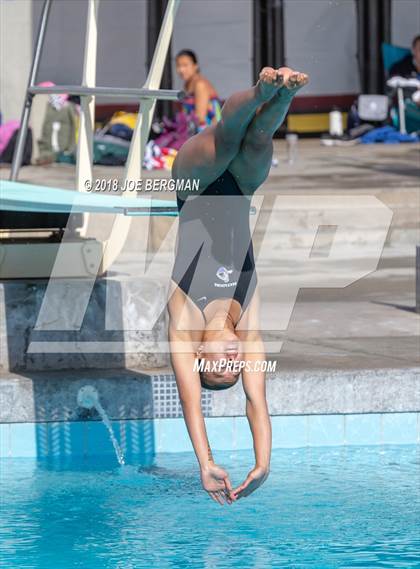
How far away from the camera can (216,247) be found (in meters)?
5.88

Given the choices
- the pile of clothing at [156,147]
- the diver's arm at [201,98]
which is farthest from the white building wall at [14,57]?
the diver's arm at [201,98]

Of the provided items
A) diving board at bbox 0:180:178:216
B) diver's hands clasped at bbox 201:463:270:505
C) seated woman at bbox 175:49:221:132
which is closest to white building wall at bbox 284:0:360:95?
seated woman at bbox 175:49:221:132

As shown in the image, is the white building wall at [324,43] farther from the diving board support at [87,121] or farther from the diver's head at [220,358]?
the diver's head at [220,358]

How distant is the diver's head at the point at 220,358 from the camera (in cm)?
546

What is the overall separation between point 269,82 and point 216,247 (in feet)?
3.76

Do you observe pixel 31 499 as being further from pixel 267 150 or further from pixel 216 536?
pixel 267 150

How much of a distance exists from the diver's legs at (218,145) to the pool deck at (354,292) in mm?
1582

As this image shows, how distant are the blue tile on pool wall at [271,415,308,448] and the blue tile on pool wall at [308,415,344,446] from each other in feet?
0.11

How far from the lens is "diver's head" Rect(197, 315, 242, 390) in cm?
546

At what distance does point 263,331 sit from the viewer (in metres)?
8.30

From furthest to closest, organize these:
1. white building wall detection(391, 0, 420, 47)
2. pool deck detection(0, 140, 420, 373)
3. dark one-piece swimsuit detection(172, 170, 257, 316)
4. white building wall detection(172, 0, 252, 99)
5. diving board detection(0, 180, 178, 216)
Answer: white building wall detection(172, 0, 252, 99)
white building wall detection(391, 0, 420, 47)
pool deck detection(0, 140, 420, 373)
diving board detection(0, 180, 178, 216)
dark one-piece swimsuit detection(172, 170, 257, 316)

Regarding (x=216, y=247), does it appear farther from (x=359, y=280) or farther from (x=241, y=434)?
(x=359, y=280)

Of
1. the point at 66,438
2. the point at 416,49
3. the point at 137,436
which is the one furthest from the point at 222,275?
the point at 416,49

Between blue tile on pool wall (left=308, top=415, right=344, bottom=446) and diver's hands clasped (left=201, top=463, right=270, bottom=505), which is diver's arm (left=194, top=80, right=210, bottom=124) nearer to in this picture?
blue tile on pool wall (left=308, top=415, right=344, bottom=446)
